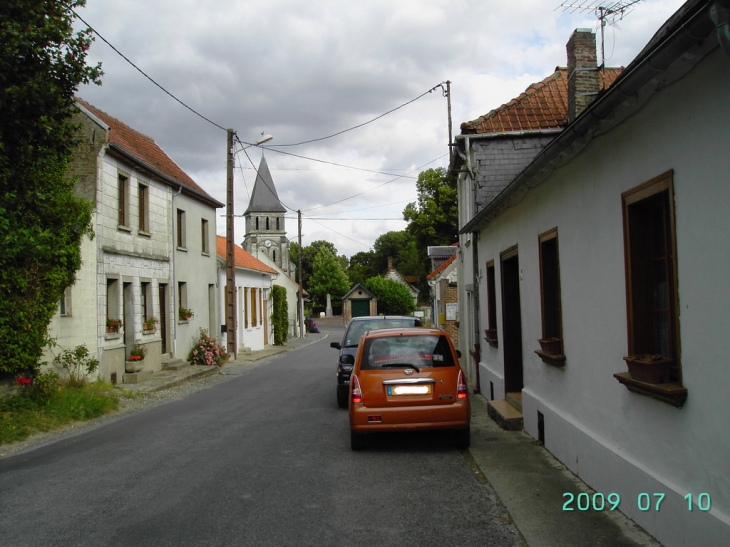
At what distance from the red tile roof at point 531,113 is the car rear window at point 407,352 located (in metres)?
8.02

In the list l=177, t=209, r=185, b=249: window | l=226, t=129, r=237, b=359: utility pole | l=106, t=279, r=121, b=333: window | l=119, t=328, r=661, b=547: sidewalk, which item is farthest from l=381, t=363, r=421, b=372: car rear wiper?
l=177, t=209, r=185, b=249: window

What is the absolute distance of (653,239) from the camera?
532cm

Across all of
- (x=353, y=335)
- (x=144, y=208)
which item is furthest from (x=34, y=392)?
(x=144, y=208)

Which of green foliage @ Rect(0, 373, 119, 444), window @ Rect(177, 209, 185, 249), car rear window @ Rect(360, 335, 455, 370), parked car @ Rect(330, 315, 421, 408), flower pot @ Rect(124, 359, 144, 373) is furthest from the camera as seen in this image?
window @ Rect(177, 209, 185, 249)

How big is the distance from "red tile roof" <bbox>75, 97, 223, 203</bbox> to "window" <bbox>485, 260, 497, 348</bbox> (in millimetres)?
9855

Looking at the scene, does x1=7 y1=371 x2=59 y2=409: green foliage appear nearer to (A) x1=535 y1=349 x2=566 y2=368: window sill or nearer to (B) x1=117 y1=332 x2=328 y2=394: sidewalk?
(B) x1=117 y1=332 x2=328 y2=394: sidewalk

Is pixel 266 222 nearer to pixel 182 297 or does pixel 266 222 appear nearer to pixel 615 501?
pixel 182 297

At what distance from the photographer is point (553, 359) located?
7.60 metres

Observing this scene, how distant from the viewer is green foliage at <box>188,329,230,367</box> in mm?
21955

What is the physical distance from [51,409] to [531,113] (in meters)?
12.0

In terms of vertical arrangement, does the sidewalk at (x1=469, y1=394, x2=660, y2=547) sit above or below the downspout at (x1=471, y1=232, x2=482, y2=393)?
below

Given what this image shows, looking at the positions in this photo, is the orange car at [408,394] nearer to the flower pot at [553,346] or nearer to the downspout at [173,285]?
the flower pot at [553,346]

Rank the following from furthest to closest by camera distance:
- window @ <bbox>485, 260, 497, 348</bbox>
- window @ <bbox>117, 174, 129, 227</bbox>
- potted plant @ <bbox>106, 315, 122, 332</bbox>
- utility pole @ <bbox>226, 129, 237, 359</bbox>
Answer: utility pole @ <bbox>226, 129, 237, 359</bbox>
window @ <bbox>117, 174, 129, 227</bbox>
potted plant @ <bbox>106, 315, 122, 332</bbox>
window @ <bbox>485, 260, 497, 348</bbox>

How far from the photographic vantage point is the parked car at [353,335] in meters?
12.0
